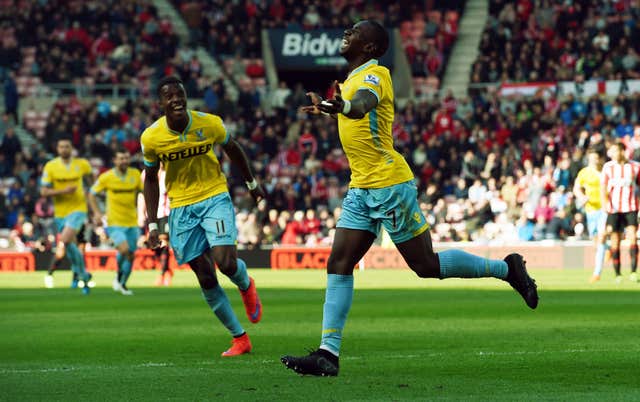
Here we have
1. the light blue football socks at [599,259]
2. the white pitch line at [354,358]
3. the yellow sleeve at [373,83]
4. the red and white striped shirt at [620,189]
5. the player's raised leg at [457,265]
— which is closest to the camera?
the yellow sleeve at [373,83]

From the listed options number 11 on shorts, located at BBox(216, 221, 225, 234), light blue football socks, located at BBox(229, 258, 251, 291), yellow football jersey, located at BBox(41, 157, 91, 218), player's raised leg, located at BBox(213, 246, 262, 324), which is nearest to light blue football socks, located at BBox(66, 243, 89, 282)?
yellow football jersey, located at BBox(41, 157, 91, 218)

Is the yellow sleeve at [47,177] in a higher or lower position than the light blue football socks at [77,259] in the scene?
higher

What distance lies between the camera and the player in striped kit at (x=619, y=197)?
23.5 meters

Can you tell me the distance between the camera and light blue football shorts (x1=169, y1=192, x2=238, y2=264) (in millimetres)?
11883

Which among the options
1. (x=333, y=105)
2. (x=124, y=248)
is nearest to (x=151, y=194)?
(x=333, y=105)

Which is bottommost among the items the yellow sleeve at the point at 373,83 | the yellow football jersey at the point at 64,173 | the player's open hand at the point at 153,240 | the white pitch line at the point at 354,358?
the white pitch line at the point at 354,358

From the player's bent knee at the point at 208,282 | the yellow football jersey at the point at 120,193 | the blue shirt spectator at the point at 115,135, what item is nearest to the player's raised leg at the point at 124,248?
the yellow football jersey at the point at 120,193

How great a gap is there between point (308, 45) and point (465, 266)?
35.0 m

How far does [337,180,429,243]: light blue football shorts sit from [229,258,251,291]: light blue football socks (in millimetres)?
2386

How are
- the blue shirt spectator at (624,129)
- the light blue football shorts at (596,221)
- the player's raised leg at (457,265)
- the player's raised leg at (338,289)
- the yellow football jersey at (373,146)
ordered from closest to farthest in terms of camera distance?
1. the player's raised leg at (338,289)
2. the yellow football jersey at (373,146)
3. the player's raised leg at (457,265)
4. the light blue football shorts at (596,221)
5. the blue shirt spectator at (624,129)

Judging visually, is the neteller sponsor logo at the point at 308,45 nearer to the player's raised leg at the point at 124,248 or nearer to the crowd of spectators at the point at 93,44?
the crowd of spectators at the point at 93,44

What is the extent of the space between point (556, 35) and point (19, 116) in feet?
55.0

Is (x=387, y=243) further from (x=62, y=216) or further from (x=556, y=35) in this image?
(x=62, y=216)

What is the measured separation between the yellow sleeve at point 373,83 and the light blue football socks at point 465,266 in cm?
143
